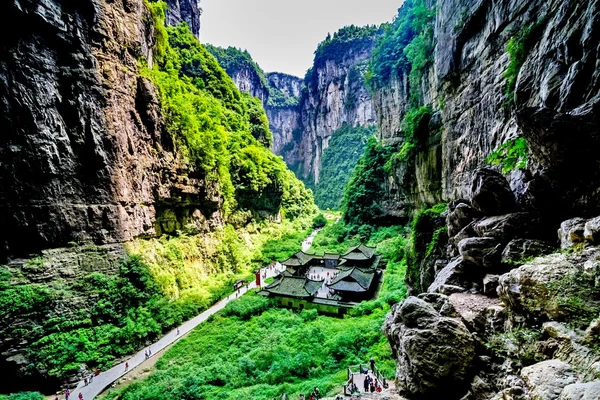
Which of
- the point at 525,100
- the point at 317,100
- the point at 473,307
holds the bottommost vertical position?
the point at 473,307

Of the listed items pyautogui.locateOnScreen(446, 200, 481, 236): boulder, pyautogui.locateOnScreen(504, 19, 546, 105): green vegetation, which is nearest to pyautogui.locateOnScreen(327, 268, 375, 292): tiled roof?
pyautogui.locateOnScreen(446, 200, 481, 236): boulder

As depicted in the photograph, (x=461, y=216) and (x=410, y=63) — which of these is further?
(x=410, y=63)

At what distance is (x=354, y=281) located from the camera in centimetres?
2320

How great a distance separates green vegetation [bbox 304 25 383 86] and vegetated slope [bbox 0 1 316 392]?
235 ft

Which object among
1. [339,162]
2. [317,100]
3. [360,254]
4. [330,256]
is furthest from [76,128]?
[317,100]

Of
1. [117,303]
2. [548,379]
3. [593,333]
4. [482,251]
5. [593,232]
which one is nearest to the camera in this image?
[548,379]

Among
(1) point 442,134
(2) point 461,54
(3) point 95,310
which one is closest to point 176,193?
(3) point 95,310

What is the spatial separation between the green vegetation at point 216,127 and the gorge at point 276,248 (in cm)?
47

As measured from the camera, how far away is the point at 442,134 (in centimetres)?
1894

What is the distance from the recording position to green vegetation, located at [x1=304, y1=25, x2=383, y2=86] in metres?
84.4

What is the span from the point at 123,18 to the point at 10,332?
21.8m

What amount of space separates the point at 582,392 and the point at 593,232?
3.22 meters

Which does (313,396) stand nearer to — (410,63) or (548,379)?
(548,379)

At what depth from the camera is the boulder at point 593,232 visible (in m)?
4.59
